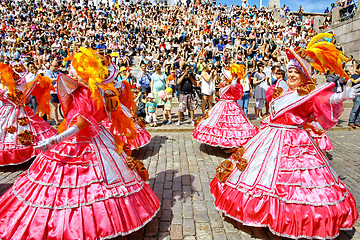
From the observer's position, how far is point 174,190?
414cm

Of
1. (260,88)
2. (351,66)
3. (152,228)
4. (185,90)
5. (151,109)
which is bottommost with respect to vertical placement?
(152,228)

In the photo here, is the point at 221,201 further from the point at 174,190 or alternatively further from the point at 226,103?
the point at 226,103

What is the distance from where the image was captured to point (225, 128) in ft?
18.8

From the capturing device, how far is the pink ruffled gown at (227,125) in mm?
5629

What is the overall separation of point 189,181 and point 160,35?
62.1 ft

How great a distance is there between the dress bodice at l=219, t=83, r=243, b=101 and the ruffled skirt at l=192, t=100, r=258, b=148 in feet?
0.42

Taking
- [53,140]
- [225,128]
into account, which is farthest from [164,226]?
[225,128]

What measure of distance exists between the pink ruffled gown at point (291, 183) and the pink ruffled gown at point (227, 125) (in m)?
2.38

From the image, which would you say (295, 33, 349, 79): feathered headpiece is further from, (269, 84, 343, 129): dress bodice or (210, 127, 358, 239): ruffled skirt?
(210, 127, 358, 239): ruffled skirt

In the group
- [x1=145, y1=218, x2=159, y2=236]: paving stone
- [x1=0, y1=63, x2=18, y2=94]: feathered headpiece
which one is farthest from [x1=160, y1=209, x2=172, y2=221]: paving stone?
[x1=0, y1=63, x2=18, y2=94]: feathered headpiece

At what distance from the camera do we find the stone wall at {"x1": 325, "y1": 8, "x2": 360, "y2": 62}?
16.0 metres

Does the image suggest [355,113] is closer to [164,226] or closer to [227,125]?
[227,125]

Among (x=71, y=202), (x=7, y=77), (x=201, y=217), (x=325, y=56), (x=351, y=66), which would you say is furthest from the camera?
(x=351, y=66)

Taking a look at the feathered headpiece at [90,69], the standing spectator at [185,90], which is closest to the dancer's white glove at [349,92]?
the feathered headpiece at [90,69]
